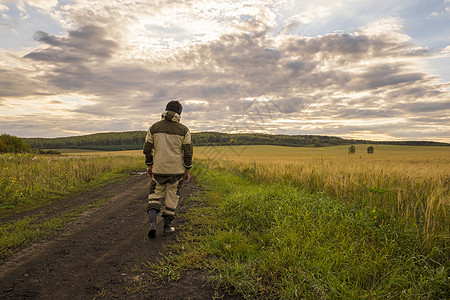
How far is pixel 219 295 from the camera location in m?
2.77

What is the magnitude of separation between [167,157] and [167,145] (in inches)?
10.1

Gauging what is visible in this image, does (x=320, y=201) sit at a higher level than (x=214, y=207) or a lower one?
higher

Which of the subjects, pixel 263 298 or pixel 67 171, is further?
pixel 67 171

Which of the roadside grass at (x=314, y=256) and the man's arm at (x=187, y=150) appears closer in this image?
the roadside grass at (x=314, y=256)

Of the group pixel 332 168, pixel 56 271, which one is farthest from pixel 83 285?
pixel 332 168

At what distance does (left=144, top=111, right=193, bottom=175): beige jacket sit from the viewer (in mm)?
4988

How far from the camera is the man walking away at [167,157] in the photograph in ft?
16.3

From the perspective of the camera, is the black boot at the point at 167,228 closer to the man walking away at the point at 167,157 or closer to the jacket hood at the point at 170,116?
the man walking away at the point at 167,157

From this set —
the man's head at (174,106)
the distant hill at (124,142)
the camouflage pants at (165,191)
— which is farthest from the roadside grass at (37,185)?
the distant hill at (124,142)

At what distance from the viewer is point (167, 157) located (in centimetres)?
499

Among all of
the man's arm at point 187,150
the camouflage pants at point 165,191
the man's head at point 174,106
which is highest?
the man's head at point 174,106

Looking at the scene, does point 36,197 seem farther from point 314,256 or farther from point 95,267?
point 314,256

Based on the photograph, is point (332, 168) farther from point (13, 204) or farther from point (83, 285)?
point (13, 204)

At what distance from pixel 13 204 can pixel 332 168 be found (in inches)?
420
